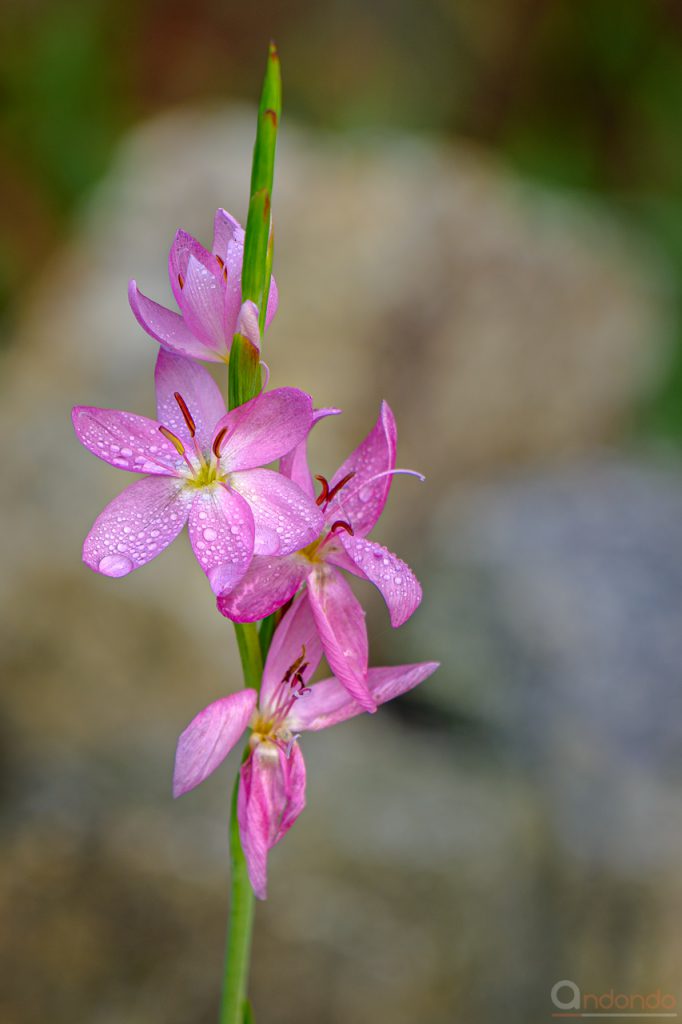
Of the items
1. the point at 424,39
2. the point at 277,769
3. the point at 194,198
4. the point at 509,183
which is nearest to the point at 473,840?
the point at 277,769

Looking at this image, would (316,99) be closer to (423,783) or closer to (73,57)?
(73,57)

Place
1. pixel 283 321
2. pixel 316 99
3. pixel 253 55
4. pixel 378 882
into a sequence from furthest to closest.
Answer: pixel 253 55
pixel 316 99
pixel 283 321
pixel 378 882

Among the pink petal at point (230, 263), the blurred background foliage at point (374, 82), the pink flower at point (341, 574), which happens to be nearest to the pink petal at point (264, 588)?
the pink flower at point (341, 574)

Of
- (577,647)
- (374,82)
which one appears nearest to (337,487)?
(577,647)

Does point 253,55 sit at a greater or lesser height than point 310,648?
greater

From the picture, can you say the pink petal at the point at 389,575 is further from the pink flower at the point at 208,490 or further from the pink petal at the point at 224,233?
the pink petal at the point at 224,233

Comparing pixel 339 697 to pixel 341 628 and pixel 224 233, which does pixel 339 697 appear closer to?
pixel 341 628

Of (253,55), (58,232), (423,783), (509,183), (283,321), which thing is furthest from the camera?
(253,55)
